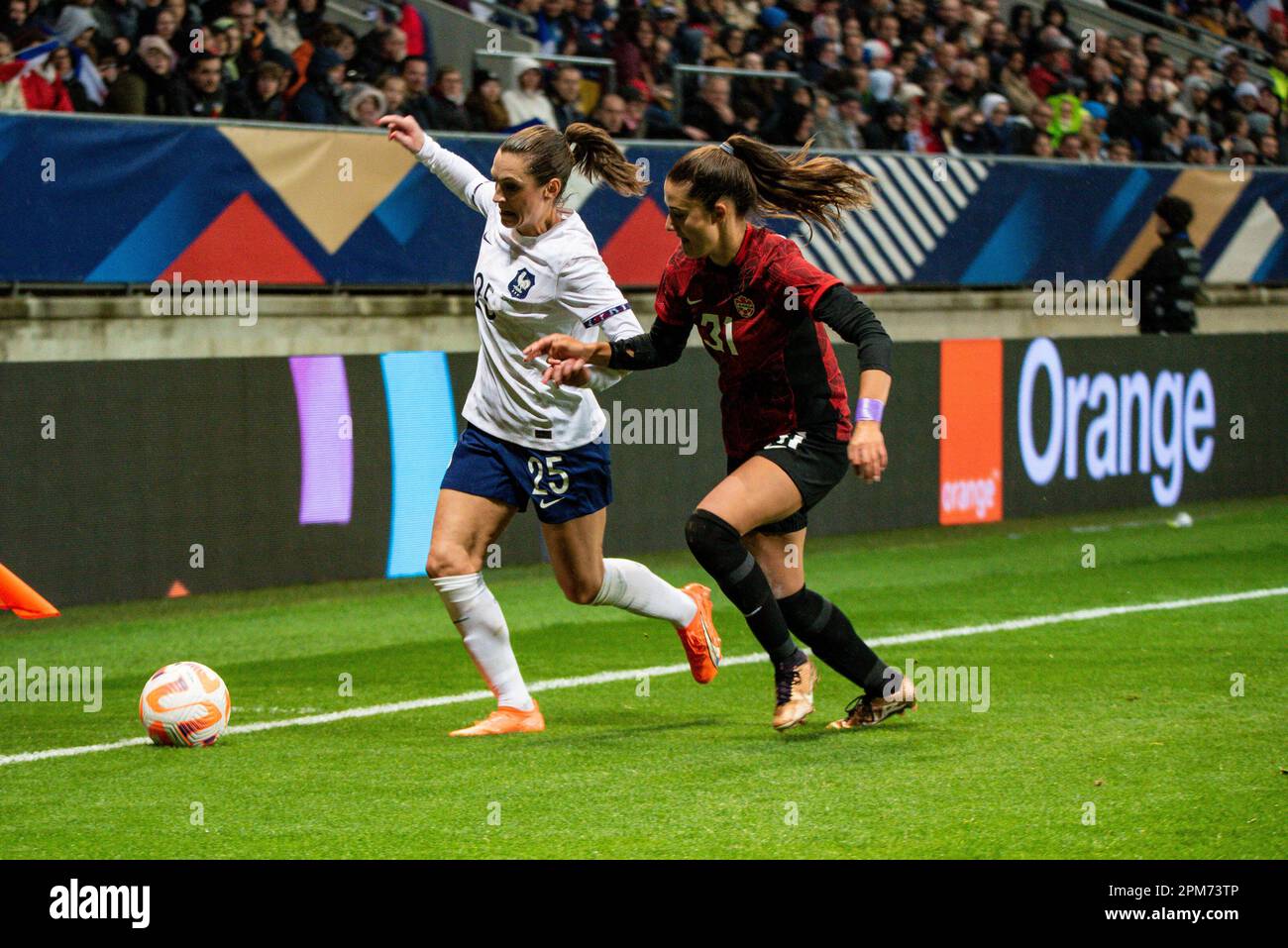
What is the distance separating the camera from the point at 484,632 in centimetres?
705

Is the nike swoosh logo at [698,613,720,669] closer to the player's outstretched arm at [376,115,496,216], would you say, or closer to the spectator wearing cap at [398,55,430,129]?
Answer: the player's outstretched arm at [376,115,496,216]

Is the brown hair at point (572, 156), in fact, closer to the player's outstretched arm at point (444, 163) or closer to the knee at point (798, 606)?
the player's outstretched arm at point (444, 163)

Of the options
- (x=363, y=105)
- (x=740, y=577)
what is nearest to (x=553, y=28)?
(x=363, y=105)

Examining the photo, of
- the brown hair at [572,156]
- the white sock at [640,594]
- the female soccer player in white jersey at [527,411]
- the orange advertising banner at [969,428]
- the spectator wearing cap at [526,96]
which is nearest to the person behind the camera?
the brown hair at [572,156]

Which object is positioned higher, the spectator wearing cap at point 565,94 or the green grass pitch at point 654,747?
the spectator wearing cap at point 565,94

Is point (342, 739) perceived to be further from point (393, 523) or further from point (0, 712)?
point (393, 523)

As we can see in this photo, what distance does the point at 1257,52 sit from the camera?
2458 centimetres

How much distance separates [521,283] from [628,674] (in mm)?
2444

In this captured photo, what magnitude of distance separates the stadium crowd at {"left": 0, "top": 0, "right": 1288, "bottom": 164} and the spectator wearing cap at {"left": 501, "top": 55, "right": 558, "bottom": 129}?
14 millimetres

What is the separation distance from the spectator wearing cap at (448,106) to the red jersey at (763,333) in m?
7.27

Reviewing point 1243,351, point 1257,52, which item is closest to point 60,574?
point 1243,351

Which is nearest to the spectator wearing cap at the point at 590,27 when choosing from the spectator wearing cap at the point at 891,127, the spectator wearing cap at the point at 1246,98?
the spectator wearing cap at the point at 891,127

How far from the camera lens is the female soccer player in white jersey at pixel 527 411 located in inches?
274
